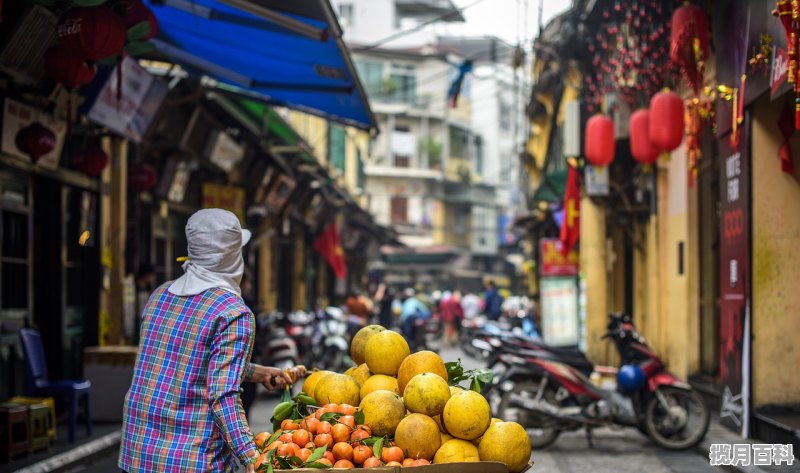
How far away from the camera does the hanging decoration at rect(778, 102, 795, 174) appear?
389 inches

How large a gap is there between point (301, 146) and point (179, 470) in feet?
59.3

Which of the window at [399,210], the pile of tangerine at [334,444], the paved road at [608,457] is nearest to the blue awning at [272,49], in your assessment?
the paved road at [608,457]

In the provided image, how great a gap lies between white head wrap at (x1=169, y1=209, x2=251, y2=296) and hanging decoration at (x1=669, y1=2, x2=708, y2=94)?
8066 millimetres

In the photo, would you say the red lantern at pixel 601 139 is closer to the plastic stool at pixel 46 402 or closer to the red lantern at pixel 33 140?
the red lantern at pixel 33 140

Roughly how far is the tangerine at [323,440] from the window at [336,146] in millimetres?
30090

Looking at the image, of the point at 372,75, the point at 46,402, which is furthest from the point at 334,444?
the point at 372,75

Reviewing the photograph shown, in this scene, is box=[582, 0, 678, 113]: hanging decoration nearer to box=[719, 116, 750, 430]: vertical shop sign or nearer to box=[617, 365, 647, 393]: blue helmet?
box=[719, 116, 750, 430]: vertical shop sign

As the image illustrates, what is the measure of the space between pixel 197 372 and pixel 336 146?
3378 cm

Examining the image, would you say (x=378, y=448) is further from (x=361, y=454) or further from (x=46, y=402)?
(x=46, y=402)

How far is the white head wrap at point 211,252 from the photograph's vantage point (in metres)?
4.46

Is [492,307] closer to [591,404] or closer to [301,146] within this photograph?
[301,146]

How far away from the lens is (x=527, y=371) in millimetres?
11000

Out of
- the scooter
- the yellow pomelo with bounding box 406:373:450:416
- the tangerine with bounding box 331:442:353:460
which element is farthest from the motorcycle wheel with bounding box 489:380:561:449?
the tangerine with bounding box 331:442:353:460

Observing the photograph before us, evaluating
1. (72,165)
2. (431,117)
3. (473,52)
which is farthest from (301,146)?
(473,52)
